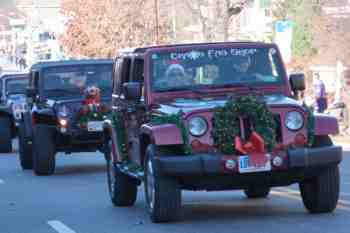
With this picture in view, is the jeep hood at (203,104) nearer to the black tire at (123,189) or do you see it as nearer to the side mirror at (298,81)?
the side mirror at (298,81)

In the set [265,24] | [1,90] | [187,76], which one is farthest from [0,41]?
[187,76]

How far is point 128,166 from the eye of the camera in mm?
13383

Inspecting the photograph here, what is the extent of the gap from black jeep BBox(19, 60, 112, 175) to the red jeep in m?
6.30

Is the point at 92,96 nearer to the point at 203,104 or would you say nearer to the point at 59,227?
the point at 59,227

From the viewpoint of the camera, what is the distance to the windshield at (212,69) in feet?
41.6

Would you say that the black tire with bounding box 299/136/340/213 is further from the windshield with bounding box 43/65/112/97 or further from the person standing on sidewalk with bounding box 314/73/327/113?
the person standing on sidewalk with bounding box 314/73/327/113

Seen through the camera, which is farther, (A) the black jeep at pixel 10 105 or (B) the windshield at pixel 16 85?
(B) the windshield at pixel 16 85

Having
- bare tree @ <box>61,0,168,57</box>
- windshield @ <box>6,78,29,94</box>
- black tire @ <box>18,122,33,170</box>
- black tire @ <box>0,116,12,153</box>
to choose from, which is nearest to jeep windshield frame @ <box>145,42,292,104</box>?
black tire @ <box>18,122,33,170</box>

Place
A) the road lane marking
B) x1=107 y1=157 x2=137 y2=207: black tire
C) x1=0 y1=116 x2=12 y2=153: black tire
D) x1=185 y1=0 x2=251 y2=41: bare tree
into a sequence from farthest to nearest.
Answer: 1. x1=185 y1=0 x2=251 y2=41: bare tree
2. x1=0 y1=116 x2=12 y2=153: black tire
3. x1=107 y1=157 x2=137 y2=207: black tire
4. the road lane marking

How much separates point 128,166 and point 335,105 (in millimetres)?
18732

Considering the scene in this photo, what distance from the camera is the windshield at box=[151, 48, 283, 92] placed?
41.6 ft

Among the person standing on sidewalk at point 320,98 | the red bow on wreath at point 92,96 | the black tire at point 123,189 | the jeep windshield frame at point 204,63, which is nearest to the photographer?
the jeep windshield frame at point 204,63

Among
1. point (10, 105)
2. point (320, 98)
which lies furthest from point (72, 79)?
point (320, 98)

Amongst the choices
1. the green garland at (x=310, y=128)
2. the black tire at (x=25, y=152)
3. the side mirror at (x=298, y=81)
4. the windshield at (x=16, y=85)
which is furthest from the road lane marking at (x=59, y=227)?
the windshield at (x=16, y=85)
